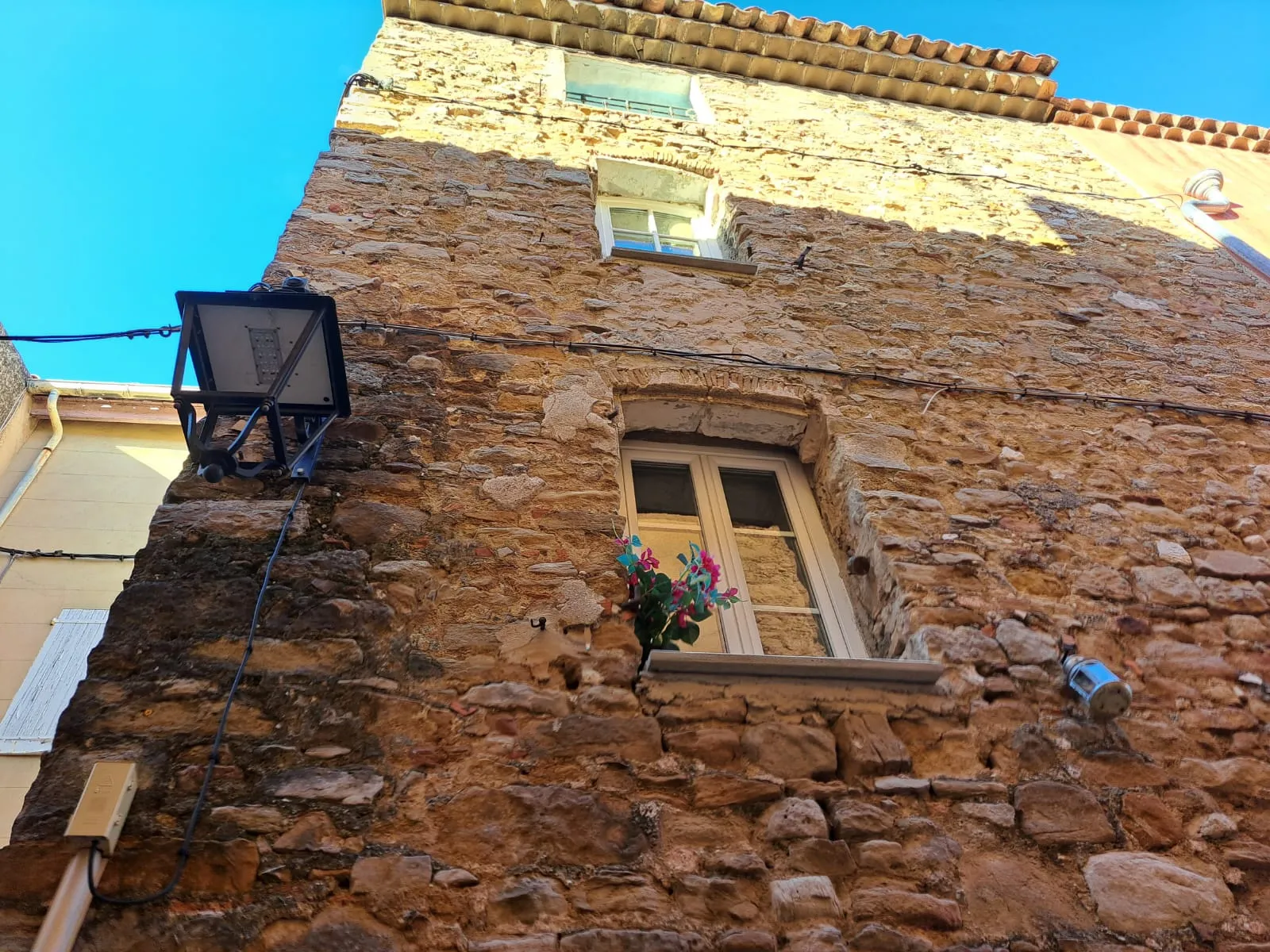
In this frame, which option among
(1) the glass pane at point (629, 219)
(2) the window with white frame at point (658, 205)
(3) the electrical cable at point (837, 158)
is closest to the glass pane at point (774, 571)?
(2) the window with white frame at point (658, 205)

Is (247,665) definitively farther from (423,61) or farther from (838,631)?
(423,61)

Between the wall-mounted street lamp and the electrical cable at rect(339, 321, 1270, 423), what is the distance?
83 cm

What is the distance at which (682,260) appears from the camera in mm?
4156

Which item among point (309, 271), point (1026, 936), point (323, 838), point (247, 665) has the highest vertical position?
point (309, 271)

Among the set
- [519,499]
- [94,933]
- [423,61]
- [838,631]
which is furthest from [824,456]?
[423,61]

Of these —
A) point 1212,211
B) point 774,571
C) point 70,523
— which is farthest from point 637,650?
point 1212,211

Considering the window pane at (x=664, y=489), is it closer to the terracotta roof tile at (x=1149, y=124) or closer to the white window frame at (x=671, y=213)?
the white window frame at (x=671, y=213)

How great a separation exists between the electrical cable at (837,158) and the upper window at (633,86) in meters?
1.00

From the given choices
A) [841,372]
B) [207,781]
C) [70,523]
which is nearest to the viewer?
[207,781]

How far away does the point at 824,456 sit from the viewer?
11.1 feet

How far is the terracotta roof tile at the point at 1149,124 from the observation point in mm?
7086

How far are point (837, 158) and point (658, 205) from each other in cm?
133

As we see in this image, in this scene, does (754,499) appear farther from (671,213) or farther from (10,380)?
(10,380)

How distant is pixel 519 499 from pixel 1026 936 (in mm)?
1798
